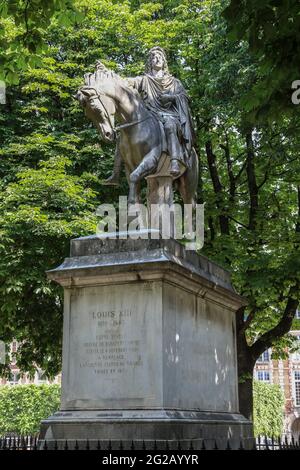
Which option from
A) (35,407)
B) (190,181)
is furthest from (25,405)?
(190,181)

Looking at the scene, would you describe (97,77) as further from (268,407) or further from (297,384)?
(297,384)

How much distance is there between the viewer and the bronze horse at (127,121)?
8469 millimetres

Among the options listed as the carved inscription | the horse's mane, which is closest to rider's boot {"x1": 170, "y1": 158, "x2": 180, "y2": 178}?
the horse's mane

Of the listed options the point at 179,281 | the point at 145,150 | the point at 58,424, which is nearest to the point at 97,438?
the point at 58,424

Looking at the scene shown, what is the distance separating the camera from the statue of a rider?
9008 millimetres

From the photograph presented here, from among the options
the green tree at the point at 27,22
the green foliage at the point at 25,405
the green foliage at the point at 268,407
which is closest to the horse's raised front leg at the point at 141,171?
the green tree at the point at 27,22

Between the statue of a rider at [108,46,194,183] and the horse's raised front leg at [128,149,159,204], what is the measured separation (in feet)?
0.88

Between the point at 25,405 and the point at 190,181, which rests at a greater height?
the point at 190,181

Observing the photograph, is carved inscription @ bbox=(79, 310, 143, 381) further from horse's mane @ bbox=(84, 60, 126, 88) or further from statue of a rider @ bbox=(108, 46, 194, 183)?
horse's mane @ bbox=(84, 60, 126, 88)

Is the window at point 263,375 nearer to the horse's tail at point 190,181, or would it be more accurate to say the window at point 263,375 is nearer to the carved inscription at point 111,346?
the horse's tail at point 190,181

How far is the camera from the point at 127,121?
897 cm

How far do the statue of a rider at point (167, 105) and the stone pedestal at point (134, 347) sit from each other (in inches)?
61.2

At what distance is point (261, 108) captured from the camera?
7.78 m

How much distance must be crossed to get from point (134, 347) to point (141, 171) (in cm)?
252
